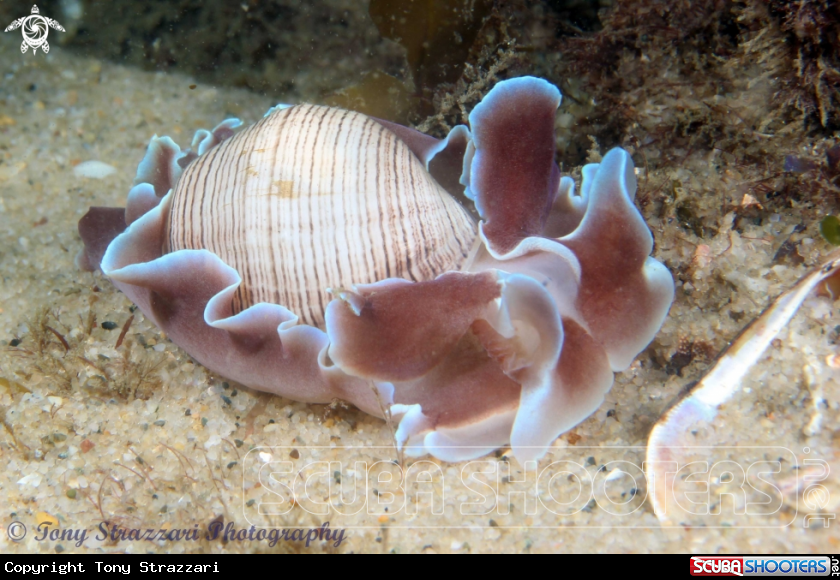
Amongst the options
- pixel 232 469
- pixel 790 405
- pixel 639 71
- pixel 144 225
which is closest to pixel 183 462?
pixel 232 469

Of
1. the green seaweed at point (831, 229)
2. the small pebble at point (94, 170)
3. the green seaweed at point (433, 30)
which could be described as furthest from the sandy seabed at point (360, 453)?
the green seaweed at point (433, 30)

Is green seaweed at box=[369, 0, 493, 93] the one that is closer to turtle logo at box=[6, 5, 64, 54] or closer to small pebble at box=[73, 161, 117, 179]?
small pebble at box=[73, 161, 117, 179]

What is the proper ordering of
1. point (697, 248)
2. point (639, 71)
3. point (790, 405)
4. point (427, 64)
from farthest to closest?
point (427, 64) < point (639, 71) < point (697, 248) < point (790, 405)

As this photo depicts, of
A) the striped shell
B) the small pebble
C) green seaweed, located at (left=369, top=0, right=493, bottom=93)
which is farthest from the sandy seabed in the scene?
green seaweed, located at (left=369, top=0, right=493, bottom=93)

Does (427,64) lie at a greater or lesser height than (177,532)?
greater

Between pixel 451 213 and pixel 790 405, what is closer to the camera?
pixel 790 405

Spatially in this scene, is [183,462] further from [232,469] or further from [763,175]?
[763,175]

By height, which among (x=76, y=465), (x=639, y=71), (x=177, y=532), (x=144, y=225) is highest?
(x=639, y=71)

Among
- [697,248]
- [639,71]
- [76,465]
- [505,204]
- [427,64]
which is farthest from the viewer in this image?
A: [427,64]

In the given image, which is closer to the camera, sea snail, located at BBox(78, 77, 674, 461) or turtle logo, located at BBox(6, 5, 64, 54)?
sea snail, located at BBox(78, 77, 674, 461)
